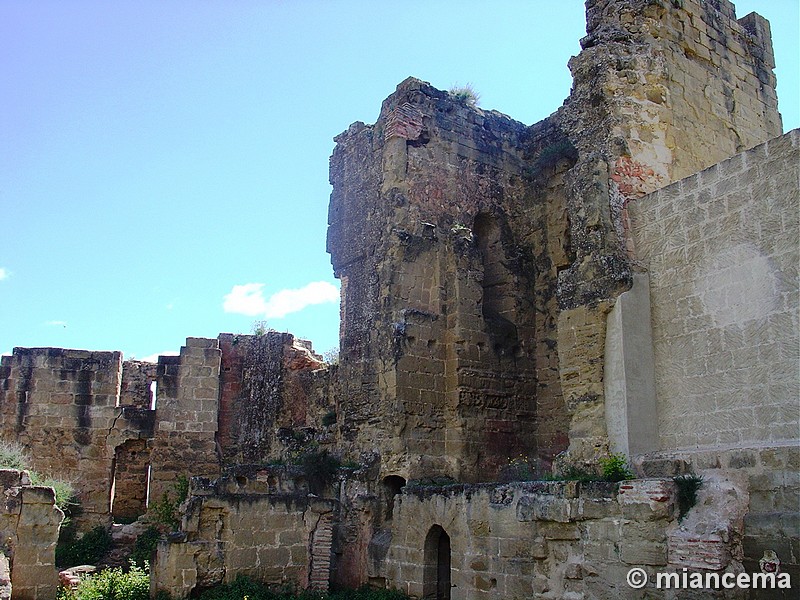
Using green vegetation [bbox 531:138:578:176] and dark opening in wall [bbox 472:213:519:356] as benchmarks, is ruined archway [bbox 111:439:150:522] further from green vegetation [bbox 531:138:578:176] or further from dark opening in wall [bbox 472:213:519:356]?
green vegetation [bbox 531:138:578:176]

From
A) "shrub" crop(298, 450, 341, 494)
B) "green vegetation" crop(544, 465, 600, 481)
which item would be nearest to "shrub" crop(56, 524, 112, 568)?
"shrub" crop(298, 450, 341, 494)

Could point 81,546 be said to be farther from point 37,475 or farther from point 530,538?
point 530,538

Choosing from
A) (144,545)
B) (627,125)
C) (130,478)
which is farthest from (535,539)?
(130,478)

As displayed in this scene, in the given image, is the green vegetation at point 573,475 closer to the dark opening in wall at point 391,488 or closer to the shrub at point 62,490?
the dark opening in wall at point 391,488

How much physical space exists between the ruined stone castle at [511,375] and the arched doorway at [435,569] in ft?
0.12

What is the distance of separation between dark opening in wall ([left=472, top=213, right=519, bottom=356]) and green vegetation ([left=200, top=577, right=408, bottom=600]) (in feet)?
14.9

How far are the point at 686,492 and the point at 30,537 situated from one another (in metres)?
8.10

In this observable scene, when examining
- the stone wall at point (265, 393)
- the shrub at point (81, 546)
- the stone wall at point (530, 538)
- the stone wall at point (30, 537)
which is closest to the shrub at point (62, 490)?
the shrub at point (81, 546)

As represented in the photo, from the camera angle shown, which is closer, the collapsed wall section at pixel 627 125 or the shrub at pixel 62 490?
the collapsed wall section at pixel 627 125

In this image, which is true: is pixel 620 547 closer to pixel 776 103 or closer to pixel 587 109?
pixel 587 109

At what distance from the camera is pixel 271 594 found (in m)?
11.0

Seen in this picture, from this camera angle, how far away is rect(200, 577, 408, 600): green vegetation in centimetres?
1069

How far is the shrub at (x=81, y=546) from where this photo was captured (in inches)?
575

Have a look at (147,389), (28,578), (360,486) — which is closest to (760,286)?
(360,486)
